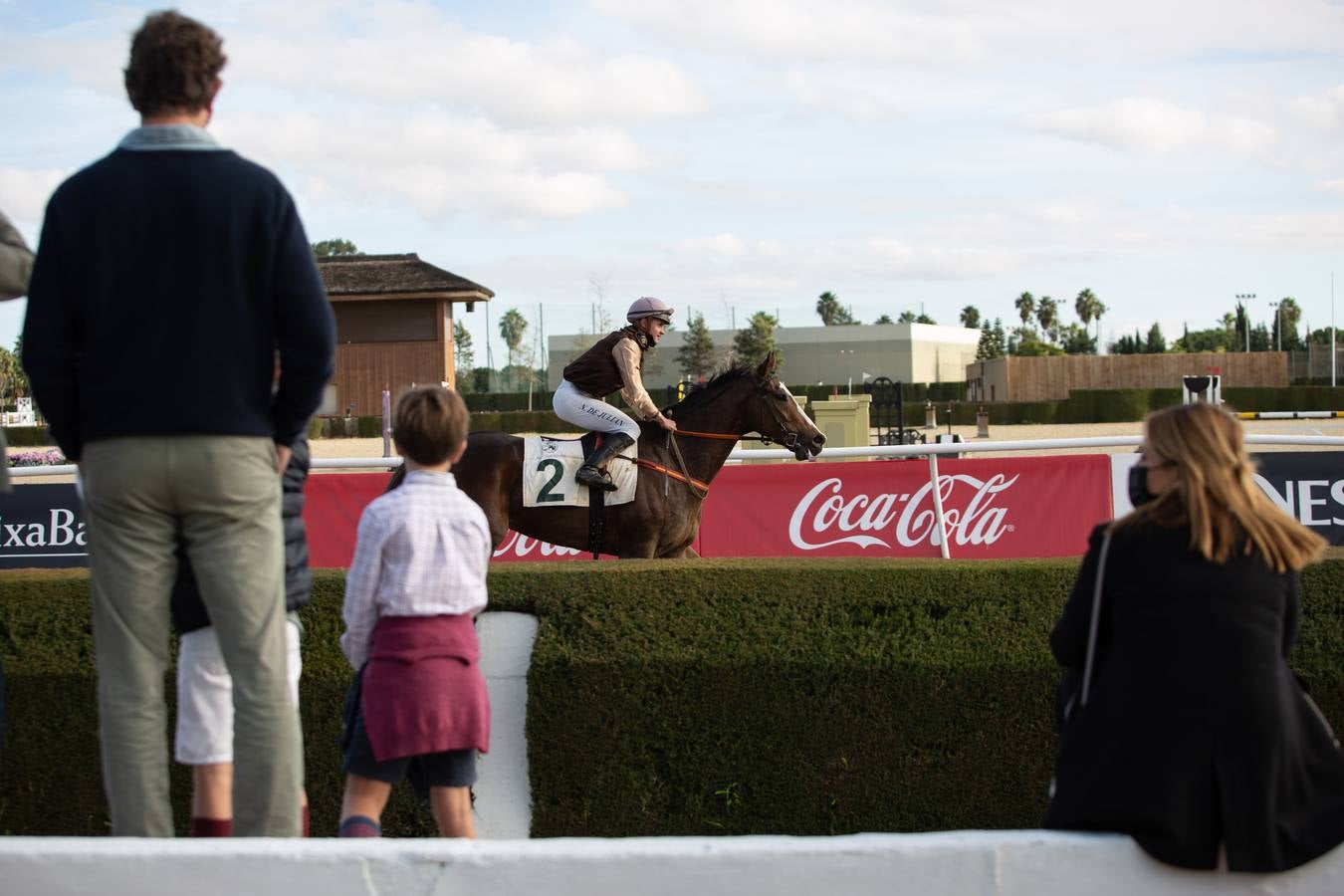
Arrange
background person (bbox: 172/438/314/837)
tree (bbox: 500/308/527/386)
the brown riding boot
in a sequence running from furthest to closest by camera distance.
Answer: tree (bbox: 500/308/527/386), the brown riding boot, background person (bbox: 172/438/314/837)

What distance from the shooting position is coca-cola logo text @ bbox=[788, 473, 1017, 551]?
10.6 meters

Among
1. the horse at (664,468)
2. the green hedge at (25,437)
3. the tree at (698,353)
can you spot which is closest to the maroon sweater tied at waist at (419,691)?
the horse at (664,468)

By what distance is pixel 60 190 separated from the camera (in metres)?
3.13

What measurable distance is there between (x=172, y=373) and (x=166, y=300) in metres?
0.17

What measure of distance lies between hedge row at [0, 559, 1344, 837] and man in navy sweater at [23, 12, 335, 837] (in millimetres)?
1616

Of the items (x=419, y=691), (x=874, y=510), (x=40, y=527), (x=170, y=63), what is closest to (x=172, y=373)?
(x=170, y=63)

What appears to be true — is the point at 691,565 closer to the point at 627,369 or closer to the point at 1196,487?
the point at 1196,487

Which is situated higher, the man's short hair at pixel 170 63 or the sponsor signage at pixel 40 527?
the man's short hair at pixel 170 63

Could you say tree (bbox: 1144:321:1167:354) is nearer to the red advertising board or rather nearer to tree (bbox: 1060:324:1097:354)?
tree (bbox: 1060:324:1097:354)

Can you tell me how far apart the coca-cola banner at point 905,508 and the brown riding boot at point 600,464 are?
185cm

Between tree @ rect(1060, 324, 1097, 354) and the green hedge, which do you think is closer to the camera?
the green hedge

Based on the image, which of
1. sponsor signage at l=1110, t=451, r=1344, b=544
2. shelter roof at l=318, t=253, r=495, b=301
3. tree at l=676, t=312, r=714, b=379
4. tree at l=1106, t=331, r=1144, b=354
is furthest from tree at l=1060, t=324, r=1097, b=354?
sponsor signage at l=1110, t=451, r=1344, b=544

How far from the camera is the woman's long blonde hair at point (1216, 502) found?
306 cm

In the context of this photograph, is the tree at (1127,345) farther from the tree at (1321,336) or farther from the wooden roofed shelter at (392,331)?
the wooden roofed shelter at (392,331)
